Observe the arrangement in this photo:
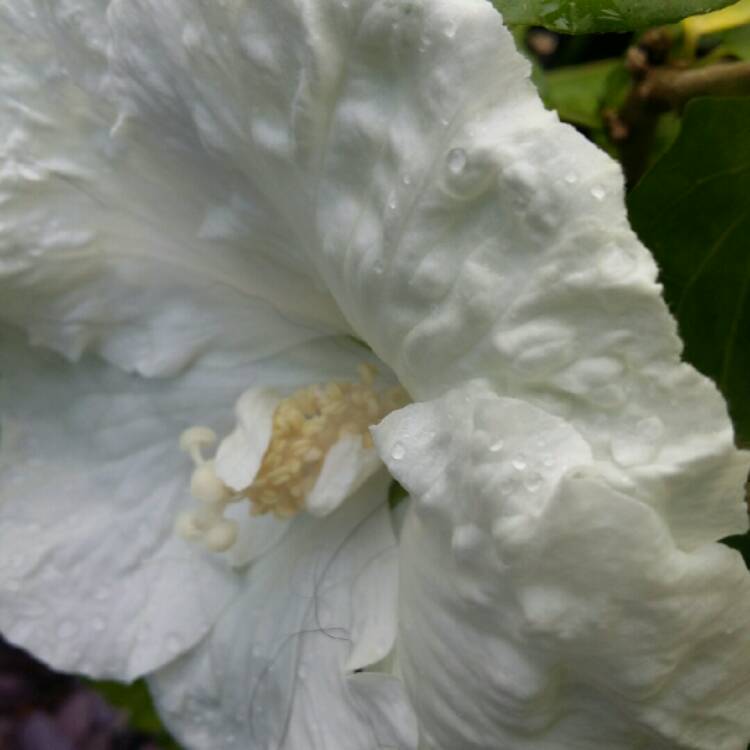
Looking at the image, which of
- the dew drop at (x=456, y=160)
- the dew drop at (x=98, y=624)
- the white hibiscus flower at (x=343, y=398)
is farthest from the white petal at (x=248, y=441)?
the dew drop at (x=456, y=160)

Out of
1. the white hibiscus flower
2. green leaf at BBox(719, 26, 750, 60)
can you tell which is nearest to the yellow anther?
the white hibiscus flower

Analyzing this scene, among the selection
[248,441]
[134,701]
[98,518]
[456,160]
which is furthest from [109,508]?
[456,160]

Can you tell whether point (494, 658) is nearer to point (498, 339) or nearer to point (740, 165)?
point (498, 339)

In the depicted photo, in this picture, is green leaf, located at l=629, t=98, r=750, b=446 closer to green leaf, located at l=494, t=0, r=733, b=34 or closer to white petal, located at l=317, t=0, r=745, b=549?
green leaf, located at l=494, t=0, r=733, b=34

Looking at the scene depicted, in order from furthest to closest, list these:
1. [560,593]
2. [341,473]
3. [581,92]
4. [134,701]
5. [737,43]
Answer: [134,701] < [581,92] < [737,43] < [341,473] < [560,593]

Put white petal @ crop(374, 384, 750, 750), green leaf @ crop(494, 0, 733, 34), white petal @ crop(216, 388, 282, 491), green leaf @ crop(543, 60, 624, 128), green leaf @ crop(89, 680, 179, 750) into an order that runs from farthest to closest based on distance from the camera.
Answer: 1. green leaf @ crop(89, 680, 179, 750)
2. green leaf @ crop(543, 60, 624, 128)
3. white petal @ crop(216, 388, 282, 491)
4. green leaf @ crop(494, 0, 733, 34)
5. white petal @ crop(374, 384, 750, 750)

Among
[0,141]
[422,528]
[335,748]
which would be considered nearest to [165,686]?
[335,748]

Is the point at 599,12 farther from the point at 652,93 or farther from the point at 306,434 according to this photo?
the point at 306,434
